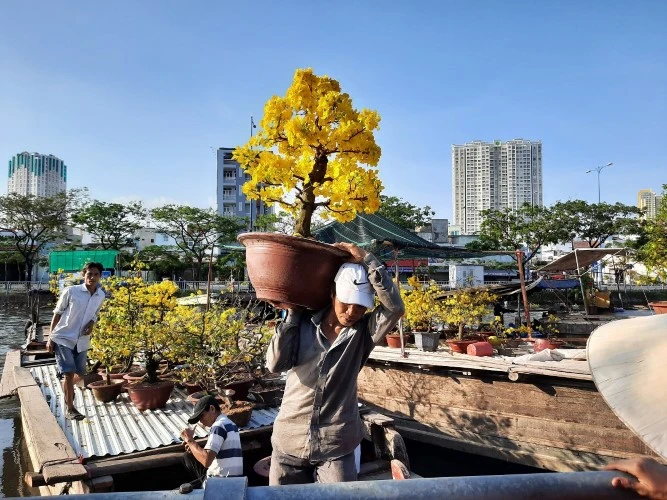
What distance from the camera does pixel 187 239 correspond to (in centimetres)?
3494

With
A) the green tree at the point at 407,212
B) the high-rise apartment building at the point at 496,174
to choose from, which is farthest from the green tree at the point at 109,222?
the high-rise apartment building at the point at 496,174

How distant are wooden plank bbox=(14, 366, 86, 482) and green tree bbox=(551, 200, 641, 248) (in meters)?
30.6

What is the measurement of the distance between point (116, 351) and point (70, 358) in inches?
17.9

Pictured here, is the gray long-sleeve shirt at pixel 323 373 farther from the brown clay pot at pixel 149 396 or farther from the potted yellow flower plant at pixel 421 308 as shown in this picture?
the potted yellow flower plant at pixel 421 308

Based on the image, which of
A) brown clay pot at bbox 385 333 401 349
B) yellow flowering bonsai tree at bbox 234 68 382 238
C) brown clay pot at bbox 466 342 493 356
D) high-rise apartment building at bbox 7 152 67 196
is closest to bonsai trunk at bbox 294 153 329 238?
yellow flowering bonsai tree at bbox 234 68 382 238

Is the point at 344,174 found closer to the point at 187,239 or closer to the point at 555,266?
the point at 555,266

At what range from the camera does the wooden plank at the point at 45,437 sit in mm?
3564

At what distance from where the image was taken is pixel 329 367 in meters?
2.27

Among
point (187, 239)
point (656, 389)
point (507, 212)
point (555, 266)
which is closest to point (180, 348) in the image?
point (656, 389)

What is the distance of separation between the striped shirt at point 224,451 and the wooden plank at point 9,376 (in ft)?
15.0

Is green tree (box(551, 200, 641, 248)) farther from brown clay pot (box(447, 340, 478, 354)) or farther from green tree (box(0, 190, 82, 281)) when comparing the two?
green tree (box(0, 190, 82, 281))

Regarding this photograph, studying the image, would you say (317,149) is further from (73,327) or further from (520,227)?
(520,227)

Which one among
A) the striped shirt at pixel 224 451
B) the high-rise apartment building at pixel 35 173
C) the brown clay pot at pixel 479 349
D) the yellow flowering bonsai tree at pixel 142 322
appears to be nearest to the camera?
the striped shirt at pixel 224 451

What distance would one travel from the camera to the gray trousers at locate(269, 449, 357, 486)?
2.15m
